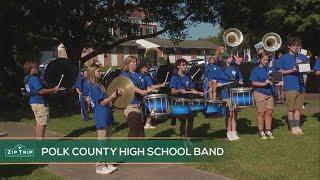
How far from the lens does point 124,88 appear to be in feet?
27.2

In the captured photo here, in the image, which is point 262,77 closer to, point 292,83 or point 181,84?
point 292,83

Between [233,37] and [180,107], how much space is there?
623 centimetres

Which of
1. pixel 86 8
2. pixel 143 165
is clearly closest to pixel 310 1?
pixel 86 8

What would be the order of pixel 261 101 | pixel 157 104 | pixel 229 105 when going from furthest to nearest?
pixel 261 101 < pixel 229 105 < pixel 157 104

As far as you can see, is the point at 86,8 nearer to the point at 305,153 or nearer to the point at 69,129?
the point at 69,129

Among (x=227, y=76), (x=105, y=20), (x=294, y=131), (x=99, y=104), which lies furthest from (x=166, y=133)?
(x=105, y=20)

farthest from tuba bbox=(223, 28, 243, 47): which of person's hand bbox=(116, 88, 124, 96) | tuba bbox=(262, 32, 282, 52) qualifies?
person's hand bbox=(116, 88, 124, 96)

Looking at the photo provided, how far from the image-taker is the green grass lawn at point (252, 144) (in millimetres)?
7930

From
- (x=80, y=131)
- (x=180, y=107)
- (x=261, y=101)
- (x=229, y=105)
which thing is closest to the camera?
(x=180, y=107)

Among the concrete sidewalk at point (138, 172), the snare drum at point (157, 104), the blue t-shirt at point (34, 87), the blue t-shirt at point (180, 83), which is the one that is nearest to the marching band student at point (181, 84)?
the blue t-shirt at point (180, 83)

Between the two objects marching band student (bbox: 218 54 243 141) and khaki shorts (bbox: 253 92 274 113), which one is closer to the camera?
marching band student (bbox: 218 54 243 141)

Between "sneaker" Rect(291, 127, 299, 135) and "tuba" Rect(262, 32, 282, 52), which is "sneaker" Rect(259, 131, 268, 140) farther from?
"tuba" Rect(262, 32, 282, 52)

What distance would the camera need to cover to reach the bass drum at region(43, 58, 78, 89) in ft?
49.3

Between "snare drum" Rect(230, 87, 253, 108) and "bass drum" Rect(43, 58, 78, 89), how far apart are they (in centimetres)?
622
